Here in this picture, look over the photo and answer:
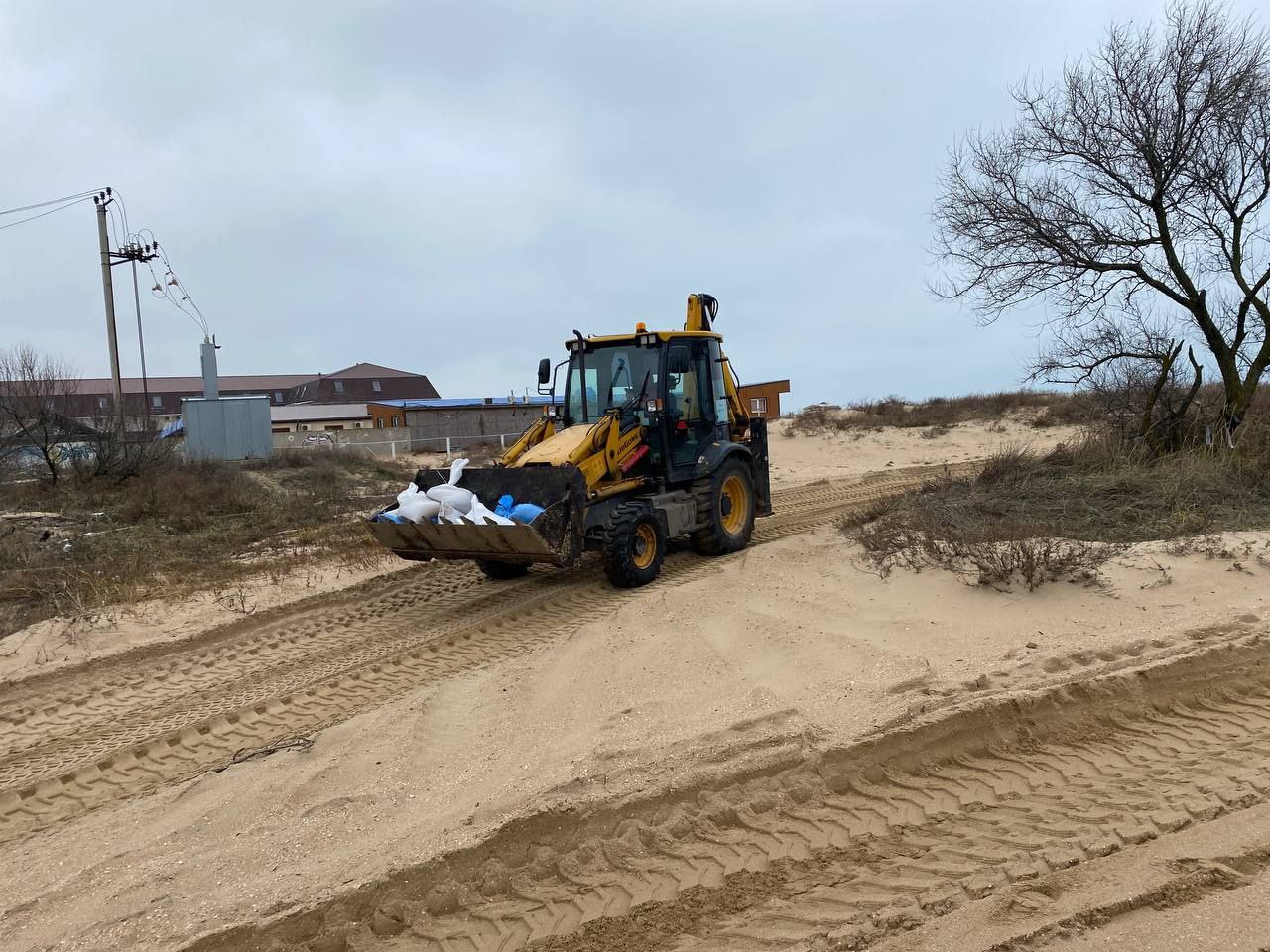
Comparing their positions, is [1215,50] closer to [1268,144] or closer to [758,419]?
[1268,144]

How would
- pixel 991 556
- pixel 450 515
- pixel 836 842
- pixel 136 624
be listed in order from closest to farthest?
pixel 836 842, pixel 991 556, pixel 450 515, pixel 136 624

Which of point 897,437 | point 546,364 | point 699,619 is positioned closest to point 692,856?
point 699,619

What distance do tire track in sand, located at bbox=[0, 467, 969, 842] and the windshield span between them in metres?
1.84

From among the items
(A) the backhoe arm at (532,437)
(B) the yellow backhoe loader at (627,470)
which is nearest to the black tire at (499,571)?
(B) the yellow backhoe loader at (627,470)

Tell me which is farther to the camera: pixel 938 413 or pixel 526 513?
pixel 938 413

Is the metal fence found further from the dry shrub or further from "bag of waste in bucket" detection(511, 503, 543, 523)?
the dry shrub

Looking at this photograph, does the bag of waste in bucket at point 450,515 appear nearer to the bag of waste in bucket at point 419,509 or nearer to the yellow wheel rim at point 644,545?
the bag of waste in bucket at point 419,509

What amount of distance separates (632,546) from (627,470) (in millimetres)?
1157

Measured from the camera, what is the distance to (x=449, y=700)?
5738 mm

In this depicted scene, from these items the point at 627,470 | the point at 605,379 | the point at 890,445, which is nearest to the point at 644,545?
the point at 627,470

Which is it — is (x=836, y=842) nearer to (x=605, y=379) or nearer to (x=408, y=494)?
(x=408, y=494)

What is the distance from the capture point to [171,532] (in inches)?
560

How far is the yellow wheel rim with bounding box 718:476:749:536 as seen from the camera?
1052 cm

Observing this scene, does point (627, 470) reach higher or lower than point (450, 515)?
higher
